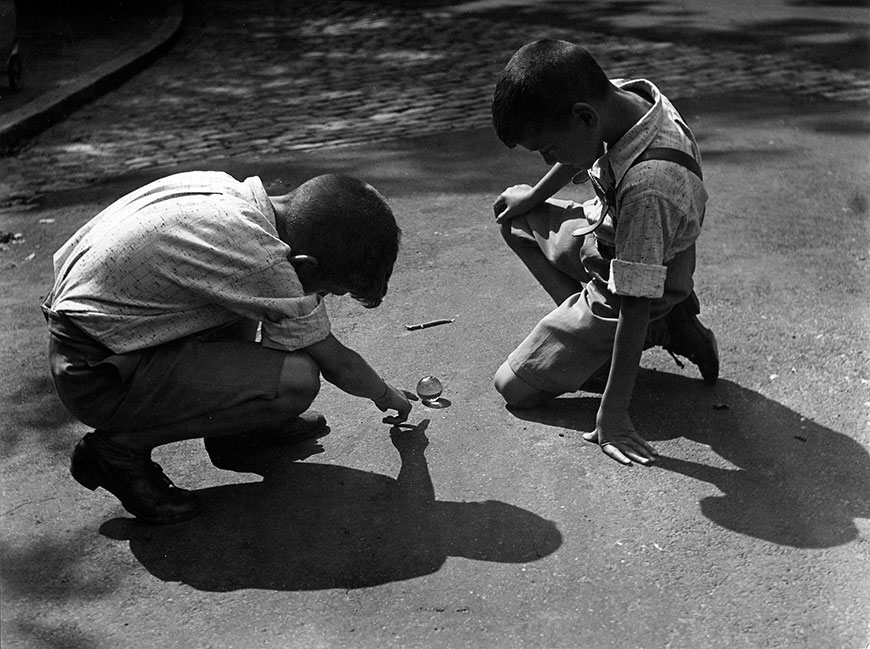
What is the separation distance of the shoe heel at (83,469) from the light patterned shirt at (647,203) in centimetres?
163

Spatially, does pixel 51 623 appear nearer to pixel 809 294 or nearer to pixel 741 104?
pixel 809 294

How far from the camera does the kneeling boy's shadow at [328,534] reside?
10.2ft

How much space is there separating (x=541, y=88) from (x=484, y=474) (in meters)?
1.20

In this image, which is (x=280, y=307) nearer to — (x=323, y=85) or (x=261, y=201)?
(x=261, y=201)

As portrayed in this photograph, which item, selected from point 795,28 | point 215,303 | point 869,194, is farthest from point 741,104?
point 215,303

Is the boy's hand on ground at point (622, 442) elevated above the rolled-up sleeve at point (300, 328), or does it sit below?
below

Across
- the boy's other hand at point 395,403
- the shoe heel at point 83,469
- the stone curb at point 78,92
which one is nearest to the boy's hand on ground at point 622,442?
the boy's other hand at point 395,403

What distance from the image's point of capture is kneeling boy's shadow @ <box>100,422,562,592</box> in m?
3.10

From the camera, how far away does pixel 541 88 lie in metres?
3.24

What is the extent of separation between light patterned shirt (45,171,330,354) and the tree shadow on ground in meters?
1.19

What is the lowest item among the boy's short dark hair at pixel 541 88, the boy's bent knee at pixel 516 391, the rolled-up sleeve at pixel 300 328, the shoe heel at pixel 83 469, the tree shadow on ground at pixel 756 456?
the tree shadow on ground at pixel 756 456

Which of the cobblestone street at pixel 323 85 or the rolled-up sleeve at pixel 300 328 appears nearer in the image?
the rolled-up sleeve at pixel 300 328

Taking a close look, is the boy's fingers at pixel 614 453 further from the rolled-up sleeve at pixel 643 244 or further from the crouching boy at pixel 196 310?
the crouching boy at pixel 196 310

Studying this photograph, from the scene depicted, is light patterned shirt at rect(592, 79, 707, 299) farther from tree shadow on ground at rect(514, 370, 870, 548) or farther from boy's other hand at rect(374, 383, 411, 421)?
boy's other hand at rect(374, 383, 411, 421)
